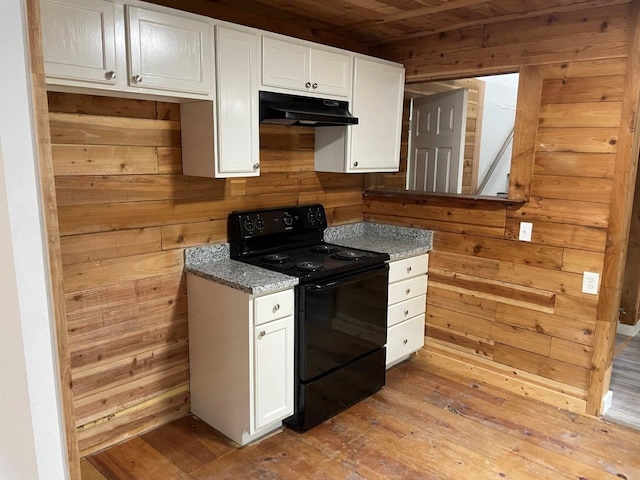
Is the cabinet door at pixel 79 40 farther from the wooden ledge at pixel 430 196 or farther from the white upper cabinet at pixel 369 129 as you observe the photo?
the wooden ledge at pixel 430 196

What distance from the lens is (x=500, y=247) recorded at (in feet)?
10.3

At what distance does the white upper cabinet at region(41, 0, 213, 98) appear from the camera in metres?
1.83

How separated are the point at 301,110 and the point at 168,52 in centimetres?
78

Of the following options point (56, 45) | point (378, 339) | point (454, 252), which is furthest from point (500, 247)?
point (56, 45)

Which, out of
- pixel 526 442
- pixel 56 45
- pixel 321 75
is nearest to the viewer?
pixel 56 45

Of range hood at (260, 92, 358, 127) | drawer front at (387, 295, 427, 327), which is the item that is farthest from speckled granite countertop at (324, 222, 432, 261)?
range hood at (260, 92, 358, 127)

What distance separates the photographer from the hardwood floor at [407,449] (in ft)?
7.73

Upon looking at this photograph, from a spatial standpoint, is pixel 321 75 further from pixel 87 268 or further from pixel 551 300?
pixel 551 300

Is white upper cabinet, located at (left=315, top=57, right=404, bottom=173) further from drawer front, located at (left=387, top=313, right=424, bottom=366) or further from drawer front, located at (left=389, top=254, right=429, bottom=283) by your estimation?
drawer front, located at (left=387, top=313, right=424, bottom=366)

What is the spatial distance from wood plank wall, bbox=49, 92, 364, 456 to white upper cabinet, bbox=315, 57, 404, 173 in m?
0.62

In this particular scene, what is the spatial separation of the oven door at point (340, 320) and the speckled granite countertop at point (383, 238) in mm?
317

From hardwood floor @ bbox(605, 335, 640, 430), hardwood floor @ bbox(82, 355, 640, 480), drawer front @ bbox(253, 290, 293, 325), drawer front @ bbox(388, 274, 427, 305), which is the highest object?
drawer front @ bbox(253, 290, 293, 325)

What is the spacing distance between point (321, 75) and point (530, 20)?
1263 millimetres

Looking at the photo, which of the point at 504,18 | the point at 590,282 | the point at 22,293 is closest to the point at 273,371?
the point at 22,293
